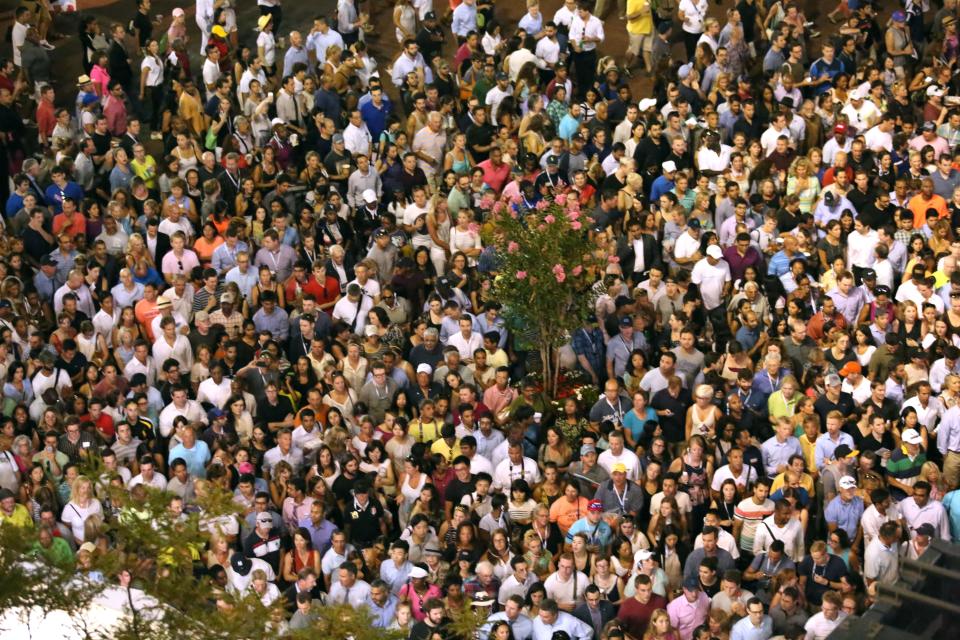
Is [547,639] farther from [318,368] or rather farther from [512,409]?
[318,368]

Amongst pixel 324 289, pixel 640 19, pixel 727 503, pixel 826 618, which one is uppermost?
pixel 640 19

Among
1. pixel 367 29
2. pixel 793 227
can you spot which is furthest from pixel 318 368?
pixel 367 29

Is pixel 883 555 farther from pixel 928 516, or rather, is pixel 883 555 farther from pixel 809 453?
pixel 809 453

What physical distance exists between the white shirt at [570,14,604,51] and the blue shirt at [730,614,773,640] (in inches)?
398

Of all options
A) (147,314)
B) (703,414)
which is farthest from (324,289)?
(703,414)

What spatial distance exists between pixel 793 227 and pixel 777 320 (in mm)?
1568

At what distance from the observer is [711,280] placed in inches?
765

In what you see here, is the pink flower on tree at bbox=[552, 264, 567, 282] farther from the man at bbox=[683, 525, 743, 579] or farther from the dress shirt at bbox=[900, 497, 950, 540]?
the dress shirt at bbox=[900, 497, 950, 540]

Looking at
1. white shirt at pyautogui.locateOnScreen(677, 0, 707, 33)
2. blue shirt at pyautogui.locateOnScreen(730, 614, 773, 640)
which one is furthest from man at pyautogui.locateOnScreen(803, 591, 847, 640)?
white shirt at pyautogui.locateOnScreen(677, 0, 707, 33)

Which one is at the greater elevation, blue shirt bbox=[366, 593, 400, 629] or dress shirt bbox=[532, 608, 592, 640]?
blue shirt bbox=[366, 593, 400, 629]

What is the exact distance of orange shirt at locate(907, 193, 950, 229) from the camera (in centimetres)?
1983

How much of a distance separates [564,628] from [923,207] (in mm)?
6790

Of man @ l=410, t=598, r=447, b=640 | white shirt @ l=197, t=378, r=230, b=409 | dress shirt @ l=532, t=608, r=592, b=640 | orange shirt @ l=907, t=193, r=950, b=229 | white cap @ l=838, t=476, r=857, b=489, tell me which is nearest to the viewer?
man @ l=410, t=598, r=447, b=640

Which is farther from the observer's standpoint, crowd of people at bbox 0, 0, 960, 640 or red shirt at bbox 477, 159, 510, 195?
red shirt at bbox 477, 159, 510, 195
